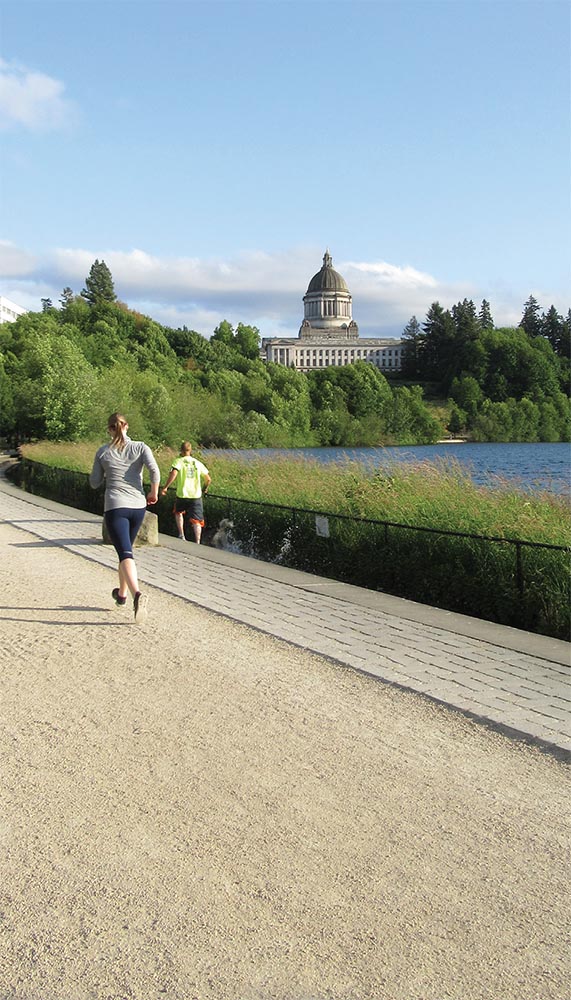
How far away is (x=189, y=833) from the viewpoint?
418cm

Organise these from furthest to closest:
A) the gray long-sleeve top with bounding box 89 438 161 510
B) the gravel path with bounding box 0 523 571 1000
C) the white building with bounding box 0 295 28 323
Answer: the white building with bounding box 0 295 28 323 → the gray long-sleeve top with bounding box 89 438 161 510 → the gravel path with bounding box 0 523 571 1000

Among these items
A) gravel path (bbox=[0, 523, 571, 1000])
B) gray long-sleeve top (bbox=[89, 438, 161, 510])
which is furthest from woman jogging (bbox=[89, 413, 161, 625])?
gravel path (bbox=[0, 523, 571, 1000])

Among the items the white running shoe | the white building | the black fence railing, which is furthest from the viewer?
the white building

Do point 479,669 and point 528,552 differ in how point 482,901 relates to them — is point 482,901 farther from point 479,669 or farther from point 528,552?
point 528,552

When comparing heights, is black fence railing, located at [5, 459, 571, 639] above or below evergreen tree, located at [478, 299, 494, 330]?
below

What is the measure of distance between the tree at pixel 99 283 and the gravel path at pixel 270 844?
14638 cm

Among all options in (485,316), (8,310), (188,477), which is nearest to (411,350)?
(485,316)

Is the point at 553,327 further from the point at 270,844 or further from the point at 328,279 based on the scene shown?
the point at 270,844

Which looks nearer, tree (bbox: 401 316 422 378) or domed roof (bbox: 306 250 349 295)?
tree (bbox: 401 316 422 378)

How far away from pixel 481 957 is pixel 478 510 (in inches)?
354

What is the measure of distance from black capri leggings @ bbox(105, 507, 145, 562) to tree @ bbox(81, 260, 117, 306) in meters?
143

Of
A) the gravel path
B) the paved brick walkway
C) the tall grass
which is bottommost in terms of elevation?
the paved brick walkway

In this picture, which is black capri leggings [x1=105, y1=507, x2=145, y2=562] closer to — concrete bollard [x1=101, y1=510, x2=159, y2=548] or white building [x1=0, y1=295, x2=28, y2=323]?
concrete bollard [x1=101, y1=510, x2=159, y2=548]

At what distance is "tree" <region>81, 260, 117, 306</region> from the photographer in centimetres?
14738
